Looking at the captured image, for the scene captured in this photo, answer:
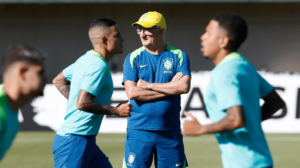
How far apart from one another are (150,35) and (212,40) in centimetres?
167

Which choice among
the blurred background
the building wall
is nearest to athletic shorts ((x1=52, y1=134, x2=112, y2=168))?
the blurred background

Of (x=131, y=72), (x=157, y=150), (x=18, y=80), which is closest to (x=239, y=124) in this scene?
(x=18, y=80)

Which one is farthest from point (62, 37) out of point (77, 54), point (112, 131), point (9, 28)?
point (112, 131)

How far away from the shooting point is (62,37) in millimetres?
20469

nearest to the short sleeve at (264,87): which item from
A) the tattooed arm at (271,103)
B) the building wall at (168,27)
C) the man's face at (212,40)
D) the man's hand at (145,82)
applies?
the tattooed arm at (271,103)

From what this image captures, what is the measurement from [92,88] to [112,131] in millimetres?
6371

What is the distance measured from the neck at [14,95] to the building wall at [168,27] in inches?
709

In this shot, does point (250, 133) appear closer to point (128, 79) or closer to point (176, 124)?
point (176, 124)

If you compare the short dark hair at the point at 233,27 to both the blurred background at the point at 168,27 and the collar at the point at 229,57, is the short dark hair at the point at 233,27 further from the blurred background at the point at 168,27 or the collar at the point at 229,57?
the blurred background at the point at 168,27

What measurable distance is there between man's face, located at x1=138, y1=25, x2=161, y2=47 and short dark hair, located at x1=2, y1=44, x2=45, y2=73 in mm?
2103

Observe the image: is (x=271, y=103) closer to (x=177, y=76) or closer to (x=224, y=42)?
(x=224, y=42)

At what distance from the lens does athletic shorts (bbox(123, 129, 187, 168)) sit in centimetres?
392

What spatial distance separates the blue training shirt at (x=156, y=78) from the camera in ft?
13.0

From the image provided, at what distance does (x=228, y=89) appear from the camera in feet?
7.63
